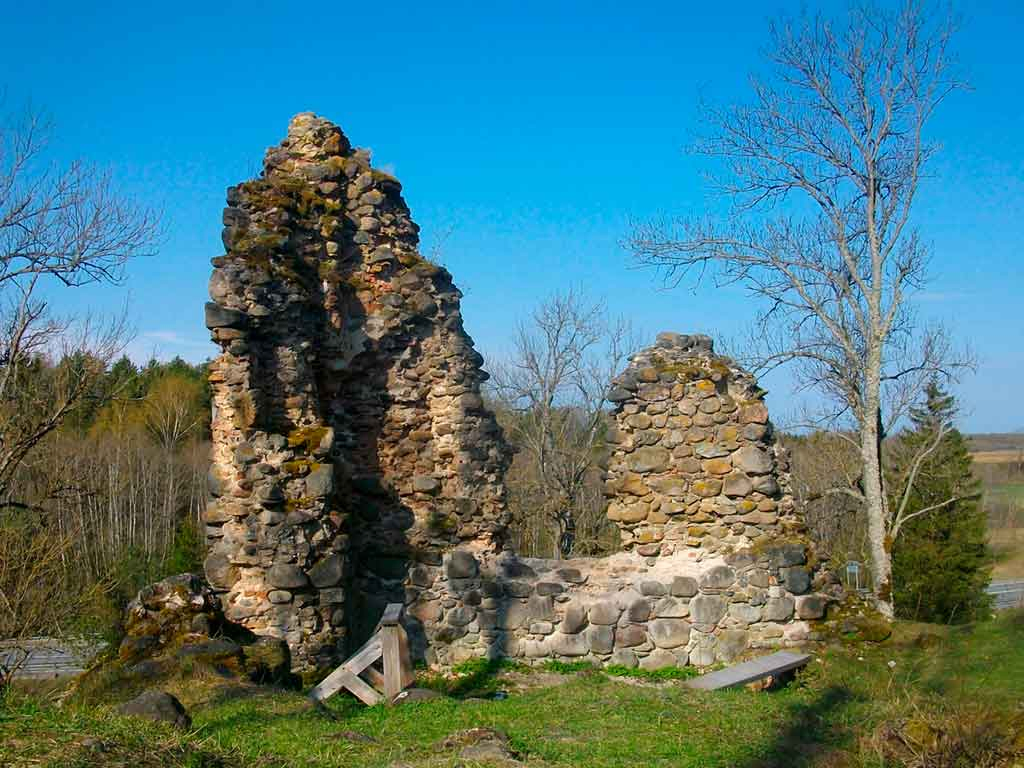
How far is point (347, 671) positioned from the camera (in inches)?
272

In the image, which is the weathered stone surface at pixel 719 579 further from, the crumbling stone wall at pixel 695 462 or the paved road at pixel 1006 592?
the paved road at pixel 1006 592

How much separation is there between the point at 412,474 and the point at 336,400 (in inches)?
46.2

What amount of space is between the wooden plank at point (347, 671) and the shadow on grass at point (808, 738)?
3.08 m

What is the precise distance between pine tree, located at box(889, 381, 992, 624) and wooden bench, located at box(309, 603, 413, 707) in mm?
18847

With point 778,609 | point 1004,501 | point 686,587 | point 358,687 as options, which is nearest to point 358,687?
point 358,687

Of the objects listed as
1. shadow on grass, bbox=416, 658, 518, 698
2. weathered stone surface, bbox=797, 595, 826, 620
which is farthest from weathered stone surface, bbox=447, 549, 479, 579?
weathered stone surface, bbox=797, 595, 826, 620

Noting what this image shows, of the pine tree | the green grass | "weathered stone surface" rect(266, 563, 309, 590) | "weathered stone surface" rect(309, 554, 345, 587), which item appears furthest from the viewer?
the pine tree

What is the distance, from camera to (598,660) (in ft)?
29.6

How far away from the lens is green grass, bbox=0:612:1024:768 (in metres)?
4.09

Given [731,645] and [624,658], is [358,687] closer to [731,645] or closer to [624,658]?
[624,658]

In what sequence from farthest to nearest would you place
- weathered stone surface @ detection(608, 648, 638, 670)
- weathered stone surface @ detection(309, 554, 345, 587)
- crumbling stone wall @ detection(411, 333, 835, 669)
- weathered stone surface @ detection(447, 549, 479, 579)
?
weathered stone surface @ detection(447, 549, 479, 579) → weathered stone surface @ detection(608, 648, 638, 670) → crumbling stone wall @ detection(411, 333, 835, 669) → weathered stone surface @ detection(309, 554, 345, 587)

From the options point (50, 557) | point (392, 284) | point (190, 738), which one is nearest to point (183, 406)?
point (50, 557)

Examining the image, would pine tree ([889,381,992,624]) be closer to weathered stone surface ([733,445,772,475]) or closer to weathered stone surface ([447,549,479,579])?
weathered stone surface ([733,445,772,475])

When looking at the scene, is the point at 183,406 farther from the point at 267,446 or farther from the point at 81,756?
the point at 81,756
